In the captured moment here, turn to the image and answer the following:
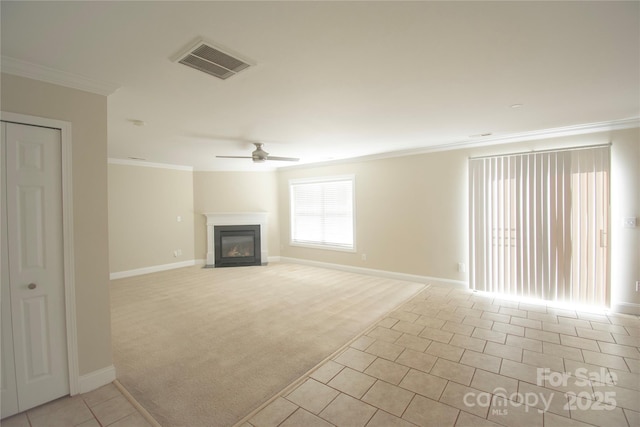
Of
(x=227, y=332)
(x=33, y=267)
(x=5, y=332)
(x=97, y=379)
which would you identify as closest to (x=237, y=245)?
(x=227, y=332)

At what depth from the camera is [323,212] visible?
264 inches

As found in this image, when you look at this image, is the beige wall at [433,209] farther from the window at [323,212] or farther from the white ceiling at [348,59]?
the white ceiling at [348,59]

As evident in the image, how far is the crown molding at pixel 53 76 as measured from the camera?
193 centimetres

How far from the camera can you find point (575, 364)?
255 cm

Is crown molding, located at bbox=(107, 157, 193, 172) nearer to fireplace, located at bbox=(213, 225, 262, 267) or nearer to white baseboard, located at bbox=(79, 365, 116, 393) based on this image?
fireplace, located at bbox=(213, 225, 262, 267)

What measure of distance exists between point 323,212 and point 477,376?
4.71 meters

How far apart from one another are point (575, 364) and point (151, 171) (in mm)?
7506

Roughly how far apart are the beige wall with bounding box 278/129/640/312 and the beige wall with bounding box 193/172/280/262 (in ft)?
5.10

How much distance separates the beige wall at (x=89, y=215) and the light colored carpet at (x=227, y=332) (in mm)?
465

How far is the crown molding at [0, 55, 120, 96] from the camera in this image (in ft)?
6.32

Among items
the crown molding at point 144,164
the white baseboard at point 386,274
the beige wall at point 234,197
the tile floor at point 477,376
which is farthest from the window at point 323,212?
the tile floor at point 477,376

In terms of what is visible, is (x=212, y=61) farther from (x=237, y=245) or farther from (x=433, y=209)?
(x=237, y=245)

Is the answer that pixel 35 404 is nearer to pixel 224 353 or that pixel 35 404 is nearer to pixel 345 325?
pixel 224 353

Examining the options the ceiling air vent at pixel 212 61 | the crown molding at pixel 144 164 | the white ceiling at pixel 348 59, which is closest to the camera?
the white ceiling at pixel 348 59
